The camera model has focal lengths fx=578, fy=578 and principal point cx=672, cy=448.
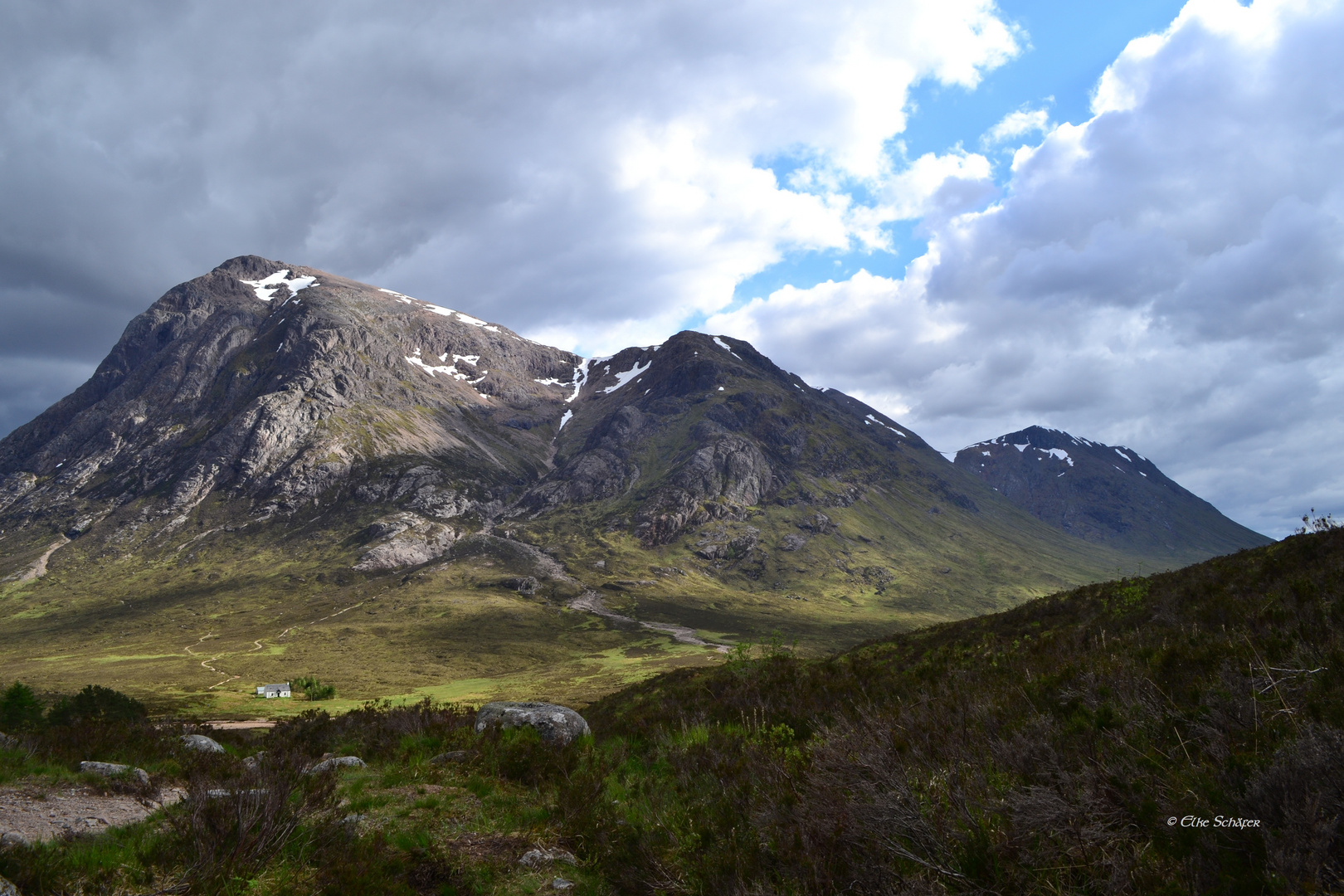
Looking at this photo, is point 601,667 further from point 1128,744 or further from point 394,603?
point 1128,744

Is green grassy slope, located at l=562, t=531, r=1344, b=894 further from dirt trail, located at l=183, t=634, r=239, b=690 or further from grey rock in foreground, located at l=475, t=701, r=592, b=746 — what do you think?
dirt trail, located at l=183, t=634, r=239, b=690

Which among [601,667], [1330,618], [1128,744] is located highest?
[1330,618]

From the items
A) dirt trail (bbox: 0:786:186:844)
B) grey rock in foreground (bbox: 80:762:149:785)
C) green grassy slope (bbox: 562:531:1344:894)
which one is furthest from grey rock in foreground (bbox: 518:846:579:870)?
grey rock in foreground (bbox: 80:762:149:785)

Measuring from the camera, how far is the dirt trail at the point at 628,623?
138 metres

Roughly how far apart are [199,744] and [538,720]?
37.1 feet

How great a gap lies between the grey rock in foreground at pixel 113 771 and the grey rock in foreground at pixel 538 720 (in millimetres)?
7417

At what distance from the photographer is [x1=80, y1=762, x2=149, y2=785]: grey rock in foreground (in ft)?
42.2

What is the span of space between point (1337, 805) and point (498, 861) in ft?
29.2

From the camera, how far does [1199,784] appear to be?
16.7 feet

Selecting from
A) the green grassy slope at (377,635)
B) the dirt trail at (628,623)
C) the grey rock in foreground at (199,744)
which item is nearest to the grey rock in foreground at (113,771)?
the grey rock in foreground at (199,744)

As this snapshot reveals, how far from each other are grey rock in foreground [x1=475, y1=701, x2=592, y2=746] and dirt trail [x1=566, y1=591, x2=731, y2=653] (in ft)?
352

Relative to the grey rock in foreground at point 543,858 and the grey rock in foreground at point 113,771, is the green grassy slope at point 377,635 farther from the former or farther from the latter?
the grey rock in foreground at point 543,858

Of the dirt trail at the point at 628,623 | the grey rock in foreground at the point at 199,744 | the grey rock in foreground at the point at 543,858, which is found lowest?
the dirt trail at the point at 628,623

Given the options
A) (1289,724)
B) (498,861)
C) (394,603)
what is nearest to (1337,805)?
(1289,724)
